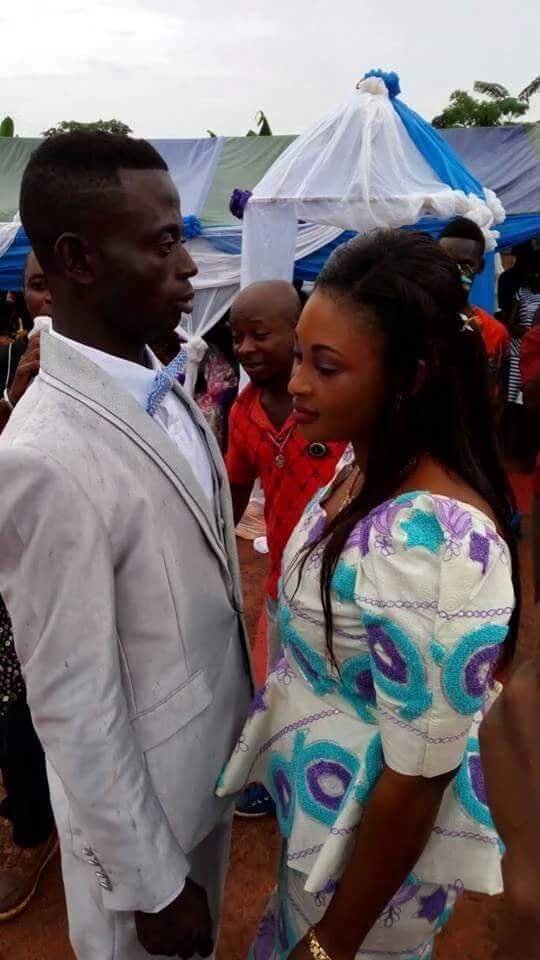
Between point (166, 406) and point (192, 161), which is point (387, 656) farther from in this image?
point (192, 161)

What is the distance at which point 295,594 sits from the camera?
1.20 meters

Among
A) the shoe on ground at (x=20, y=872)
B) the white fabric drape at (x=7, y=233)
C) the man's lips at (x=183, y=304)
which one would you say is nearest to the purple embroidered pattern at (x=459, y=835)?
the man's lips at (x=183, y=304)

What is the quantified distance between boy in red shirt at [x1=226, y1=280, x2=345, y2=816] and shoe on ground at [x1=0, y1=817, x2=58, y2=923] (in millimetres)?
1155

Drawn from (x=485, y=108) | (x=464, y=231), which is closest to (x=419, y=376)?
(x=464, y=231)

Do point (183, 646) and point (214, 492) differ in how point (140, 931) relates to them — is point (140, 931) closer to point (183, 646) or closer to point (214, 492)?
point (183, 646)

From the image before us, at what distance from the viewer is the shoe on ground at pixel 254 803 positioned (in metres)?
2.77

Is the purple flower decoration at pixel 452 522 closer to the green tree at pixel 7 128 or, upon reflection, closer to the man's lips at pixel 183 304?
the man's lips at pixel 183 304

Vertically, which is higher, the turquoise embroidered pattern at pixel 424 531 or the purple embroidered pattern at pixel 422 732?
the turquoise embroidered pattern at pixel 424 531

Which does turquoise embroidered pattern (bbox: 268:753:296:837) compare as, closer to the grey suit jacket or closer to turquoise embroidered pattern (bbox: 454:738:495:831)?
the grey suit jacket

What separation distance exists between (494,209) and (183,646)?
532 cm

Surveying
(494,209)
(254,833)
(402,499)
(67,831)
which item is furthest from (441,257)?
(494,209)

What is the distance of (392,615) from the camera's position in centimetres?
101

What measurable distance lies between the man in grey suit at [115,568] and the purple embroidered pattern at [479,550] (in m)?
0.47

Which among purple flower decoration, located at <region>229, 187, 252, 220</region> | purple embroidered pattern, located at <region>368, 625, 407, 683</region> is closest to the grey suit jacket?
purple embroidered pattern, located at <region>368, 625, 407, 683</region>
